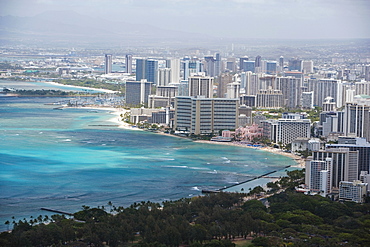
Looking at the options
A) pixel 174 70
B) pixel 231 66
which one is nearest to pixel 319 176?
pixel 174 70

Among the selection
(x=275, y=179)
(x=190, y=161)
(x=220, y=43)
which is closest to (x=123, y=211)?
(x=275, y=179)

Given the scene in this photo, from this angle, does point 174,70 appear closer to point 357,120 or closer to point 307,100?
point 307,100

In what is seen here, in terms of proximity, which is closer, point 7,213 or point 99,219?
point 99,219

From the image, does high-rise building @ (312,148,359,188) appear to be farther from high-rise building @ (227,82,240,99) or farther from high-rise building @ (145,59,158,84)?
high-rise building @ (145,59,158,84)

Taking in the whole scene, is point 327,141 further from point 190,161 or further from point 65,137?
point 65,137

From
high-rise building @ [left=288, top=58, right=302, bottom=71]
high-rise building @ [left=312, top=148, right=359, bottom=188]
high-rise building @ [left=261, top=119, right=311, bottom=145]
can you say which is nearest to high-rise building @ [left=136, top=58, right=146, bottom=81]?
high-rise building @ [left=288, top=58, right=302, bottom=71]

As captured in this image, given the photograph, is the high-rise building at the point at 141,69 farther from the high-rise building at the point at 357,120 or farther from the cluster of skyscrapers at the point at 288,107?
the high-rise building at the point at 357,120

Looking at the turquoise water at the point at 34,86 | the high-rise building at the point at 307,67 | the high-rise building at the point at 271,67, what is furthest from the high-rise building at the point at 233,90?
the high-rise building at the point at 271,67
